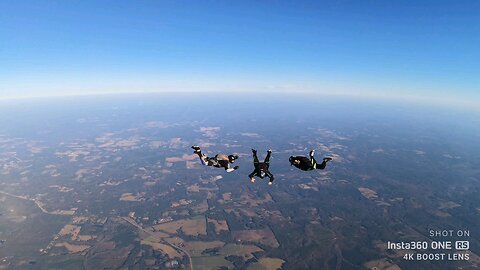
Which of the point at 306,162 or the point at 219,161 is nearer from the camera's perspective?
the point at 306,162

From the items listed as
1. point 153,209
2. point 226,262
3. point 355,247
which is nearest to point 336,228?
point 355,247

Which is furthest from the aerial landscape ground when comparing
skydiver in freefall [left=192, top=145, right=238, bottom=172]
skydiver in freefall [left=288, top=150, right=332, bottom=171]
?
skydiver in freefall [left=288, top=150, right=332, bottom=171]

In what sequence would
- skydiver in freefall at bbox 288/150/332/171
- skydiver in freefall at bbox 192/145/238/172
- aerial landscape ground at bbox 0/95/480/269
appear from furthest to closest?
aerial landscape ground at bbox 0/95/480/269
skydiver in freefall at bbox 192/145/238/172
skydiver in freefall at bbox 288/150/332/171

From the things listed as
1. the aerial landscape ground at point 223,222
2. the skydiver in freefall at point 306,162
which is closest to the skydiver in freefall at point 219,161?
the skydiver in freefall at point 306,162

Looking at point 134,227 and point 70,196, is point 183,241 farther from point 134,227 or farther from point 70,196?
point 70,196

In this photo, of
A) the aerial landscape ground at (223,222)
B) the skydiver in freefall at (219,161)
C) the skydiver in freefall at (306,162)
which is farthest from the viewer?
the aerial landscape ground at (223,222)

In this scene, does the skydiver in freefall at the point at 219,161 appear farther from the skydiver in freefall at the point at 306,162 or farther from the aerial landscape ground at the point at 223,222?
the aerial landscape ground at the point at 223,222

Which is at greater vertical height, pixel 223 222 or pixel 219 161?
pixel 219 161

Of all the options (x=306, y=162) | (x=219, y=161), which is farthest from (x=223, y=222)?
(x=306, y=162)

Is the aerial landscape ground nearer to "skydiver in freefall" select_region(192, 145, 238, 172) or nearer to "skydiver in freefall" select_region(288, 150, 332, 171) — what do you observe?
"skydiver in freefall" select_region(192, 145, 238, 172)

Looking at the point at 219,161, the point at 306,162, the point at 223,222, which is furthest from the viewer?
the point at 223,222

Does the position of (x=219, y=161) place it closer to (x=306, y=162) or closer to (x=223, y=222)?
(x=306, y=162)

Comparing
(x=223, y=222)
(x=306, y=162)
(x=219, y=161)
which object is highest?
(x=306, y=162)
